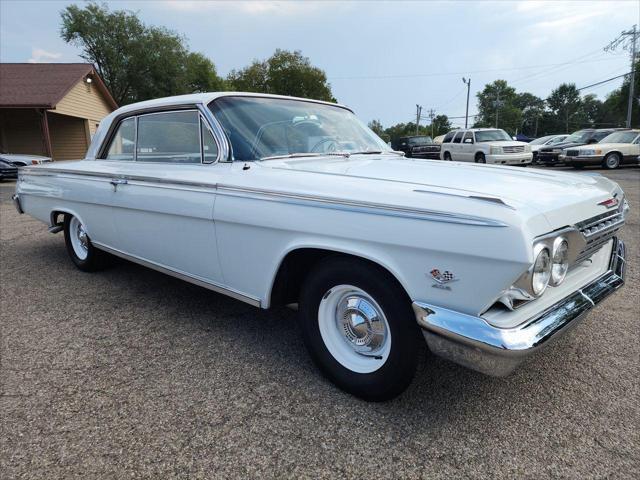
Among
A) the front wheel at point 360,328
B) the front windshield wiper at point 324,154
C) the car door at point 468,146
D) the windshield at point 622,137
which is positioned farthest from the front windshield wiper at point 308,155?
the windshield at point 622,137

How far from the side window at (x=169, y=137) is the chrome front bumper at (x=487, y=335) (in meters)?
1.88

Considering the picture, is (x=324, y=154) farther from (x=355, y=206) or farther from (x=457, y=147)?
(x=457, y=147)

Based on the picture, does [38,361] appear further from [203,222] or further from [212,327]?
[203,222]

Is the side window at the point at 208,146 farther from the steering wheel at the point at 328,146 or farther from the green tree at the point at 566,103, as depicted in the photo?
the green tree at the point at 566,103

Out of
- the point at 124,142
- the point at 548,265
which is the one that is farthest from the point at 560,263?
the point at 124,142

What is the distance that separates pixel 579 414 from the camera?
2.11m

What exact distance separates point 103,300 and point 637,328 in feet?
13.0

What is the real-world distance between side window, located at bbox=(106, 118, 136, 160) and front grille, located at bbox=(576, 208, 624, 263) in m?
3.24

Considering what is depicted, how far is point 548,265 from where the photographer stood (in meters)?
1.81

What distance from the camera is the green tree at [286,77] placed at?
39781 mm

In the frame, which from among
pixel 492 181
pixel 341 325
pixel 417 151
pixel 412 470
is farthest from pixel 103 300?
pixel 417 151

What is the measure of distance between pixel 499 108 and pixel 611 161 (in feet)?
244

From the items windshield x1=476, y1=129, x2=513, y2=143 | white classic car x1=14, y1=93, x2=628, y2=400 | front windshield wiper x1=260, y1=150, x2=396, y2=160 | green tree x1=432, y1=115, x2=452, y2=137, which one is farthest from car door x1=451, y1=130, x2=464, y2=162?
green tree x1=432, y1=115, x2=452, y2=137

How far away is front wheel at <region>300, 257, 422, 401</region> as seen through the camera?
77.8 inches
